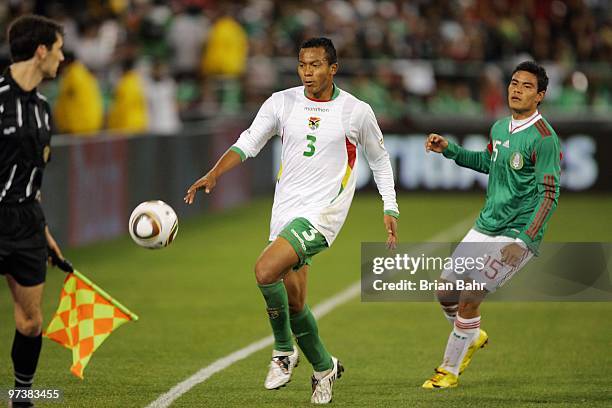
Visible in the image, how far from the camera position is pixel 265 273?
25.3 ft

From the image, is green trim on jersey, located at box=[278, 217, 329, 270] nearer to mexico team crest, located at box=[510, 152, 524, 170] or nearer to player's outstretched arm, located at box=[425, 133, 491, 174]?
player's outstretched arm, located at box=[425, 133, 491, 174]

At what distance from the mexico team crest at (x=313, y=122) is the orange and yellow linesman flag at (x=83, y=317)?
1637mm

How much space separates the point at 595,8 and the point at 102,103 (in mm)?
11325

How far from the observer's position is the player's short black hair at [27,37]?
22.1 ft

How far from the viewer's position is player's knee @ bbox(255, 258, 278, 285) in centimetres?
770

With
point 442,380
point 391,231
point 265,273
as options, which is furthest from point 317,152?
point 442,380

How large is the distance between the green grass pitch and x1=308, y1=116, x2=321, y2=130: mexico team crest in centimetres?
174

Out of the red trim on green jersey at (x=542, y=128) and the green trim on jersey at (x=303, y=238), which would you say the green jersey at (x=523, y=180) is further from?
the green trim on jersey at (x=303, y=238)

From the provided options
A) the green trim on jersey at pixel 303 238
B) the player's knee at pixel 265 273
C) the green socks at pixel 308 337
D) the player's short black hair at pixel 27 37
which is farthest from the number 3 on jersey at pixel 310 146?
the player's short black hair at pixel 27 37

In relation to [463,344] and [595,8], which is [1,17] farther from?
[463,344]

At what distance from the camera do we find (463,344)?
8.41m

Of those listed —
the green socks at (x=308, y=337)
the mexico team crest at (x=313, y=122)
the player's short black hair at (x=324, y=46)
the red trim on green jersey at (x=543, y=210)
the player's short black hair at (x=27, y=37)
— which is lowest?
the green socks at (x=308, y=337)

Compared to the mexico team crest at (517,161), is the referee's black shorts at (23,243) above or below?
below

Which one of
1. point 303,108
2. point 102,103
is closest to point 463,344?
point 303,108
